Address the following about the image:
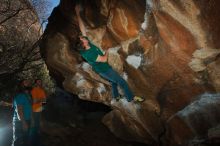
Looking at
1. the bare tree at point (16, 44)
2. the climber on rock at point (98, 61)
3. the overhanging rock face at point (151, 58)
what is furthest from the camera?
the bare tree at point (16, 44)

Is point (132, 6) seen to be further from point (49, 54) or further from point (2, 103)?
point (2, 103)

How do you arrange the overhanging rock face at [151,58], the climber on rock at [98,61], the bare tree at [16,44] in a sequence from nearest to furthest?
the overhanging rock face at [151,58], the climber on rock at [98,61], the bare tree at [16,44]

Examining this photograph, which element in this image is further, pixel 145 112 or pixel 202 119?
pixel 145 112

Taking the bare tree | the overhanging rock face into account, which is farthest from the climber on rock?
the bare tree

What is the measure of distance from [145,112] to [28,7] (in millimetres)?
13810

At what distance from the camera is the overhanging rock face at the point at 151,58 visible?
23.6ft

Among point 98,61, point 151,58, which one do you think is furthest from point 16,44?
point 98,61

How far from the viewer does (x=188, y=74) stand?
26.1 feet

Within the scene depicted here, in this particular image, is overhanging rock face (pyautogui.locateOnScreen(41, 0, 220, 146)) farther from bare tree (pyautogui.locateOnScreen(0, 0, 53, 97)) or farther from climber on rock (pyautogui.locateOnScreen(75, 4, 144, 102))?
bare tree (pyautogui.locateOnScreen(0, 0, 53, 97))

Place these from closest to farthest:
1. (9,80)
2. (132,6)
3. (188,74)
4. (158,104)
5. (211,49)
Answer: (211,49), (188,74), (132,6), (158,104), (9,80)

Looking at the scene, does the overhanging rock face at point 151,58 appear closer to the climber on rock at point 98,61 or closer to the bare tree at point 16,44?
the climber on rock at point 98,61

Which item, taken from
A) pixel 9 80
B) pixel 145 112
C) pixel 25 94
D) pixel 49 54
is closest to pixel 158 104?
pixel 145 112

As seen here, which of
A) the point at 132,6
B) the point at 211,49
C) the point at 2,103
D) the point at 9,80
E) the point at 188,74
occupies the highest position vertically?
the point at 132,6

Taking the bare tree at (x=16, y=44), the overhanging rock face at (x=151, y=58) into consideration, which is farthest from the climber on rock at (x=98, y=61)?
the bare tree at (x=16, y=44)
